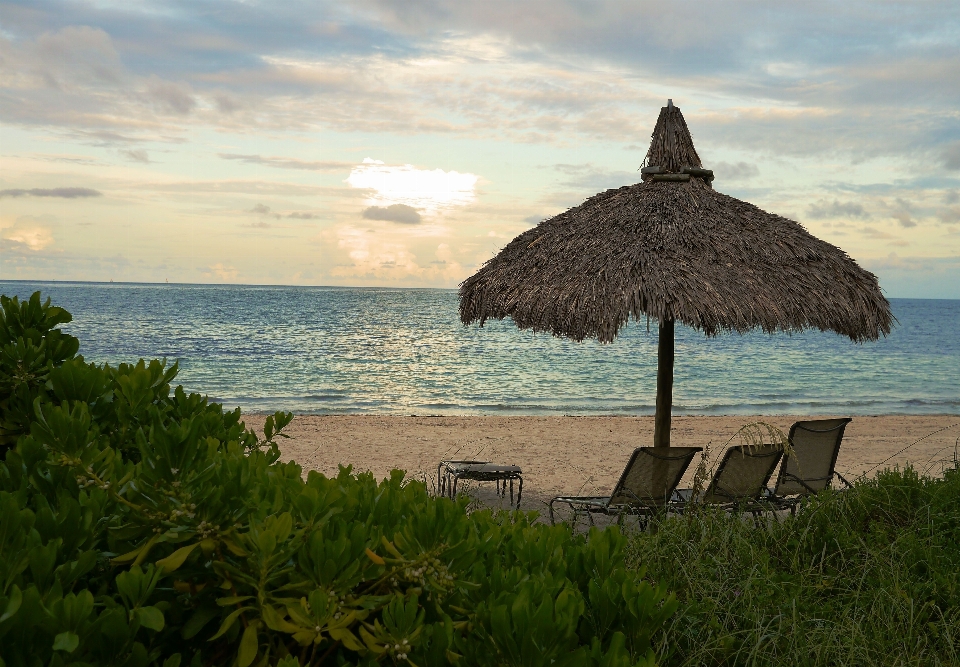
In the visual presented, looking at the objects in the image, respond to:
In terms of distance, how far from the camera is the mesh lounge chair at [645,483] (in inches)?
222

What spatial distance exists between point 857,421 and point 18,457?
16223 mm

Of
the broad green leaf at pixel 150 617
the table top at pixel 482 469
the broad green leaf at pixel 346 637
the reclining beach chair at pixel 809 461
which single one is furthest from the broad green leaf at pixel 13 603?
the table top at pixel 482 469

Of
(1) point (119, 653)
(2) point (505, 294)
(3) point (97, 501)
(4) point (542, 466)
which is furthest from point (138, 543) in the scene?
(4) point (542, 466)

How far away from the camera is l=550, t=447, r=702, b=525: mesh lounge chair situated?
5.65 meters

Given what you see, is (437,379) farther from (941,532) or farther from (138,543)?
(138,543)

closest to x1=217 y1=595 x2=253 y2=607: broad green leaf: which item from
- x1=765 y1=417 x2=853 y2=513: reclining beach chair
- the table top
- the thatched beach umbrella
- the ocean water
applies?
the thatched beach umbrella

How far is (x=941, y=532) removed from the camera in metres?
4.19

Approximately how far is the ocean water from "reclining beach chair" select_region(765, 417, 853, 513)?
920 mm

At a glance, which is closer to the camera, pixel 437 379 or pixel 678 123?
pixel 678 123

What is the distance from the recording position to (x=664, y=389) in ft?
23.0

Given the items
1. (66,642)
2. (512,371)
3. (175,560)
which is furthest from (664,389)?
(512,371)

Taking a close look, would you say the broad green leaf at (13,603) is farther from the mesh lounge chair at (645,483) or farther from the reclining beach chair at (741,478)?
the reclining beach chair at (741,478)

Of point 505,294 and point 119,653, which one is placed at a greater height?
point 505,294

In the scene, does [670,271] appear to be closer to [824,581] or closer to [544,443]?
[824,581]
